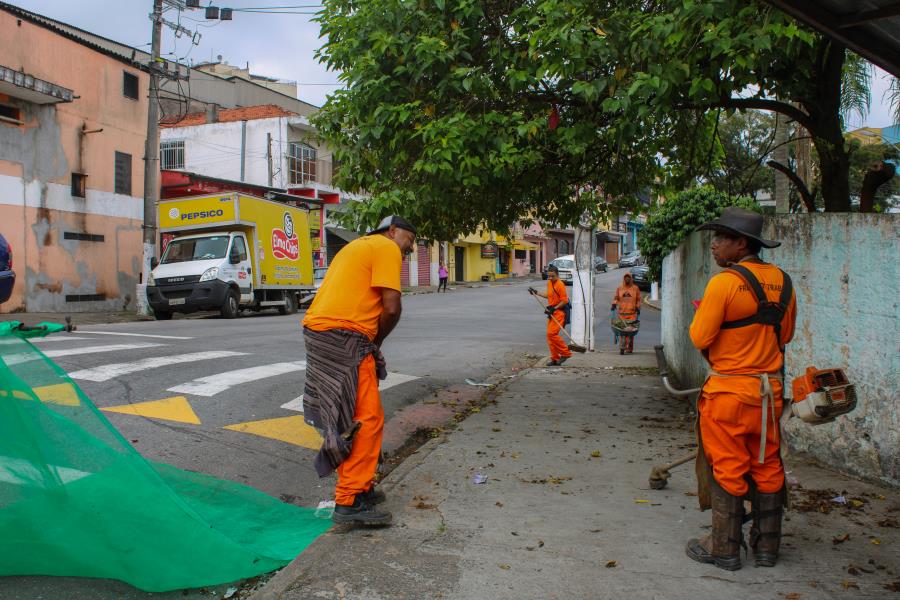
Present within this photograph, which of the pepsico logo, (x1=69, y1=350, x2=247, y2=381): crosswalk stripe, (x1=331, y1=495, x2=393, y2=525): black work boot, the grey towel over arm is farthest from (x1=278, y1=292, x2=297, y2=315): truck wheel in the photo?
(x1=331, y1=495, x2=393, y2=525): black work boot

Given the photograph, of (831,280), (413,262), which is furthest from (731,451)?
(413,262)

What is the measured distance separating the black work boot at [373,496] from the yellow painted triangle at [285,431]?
177 cm

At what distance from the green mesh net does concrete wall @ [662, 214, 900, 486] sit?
→ 13.2ft


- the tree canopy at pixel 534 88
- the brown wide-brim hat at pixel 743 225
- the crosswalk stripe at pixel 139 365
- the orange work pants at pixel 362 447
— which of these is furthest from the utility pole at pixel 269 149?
the brown wide-brim hat at pixel 743 225

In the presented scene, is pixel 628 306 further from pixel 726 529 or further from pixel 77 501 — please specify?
pixel 77 501

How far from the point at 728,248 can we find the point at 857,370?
6.42 ft

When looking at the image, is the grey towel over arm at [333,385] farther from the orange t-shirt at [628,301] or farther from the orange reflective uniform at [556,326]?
the orange t-shirt at [628,301]

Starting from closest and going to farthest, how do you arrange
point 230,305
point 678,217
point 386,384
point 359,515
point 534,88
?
point 359,515
point 534,88
point 386,384
point 678,217
point 230,305

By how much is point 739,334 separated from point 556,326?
8.48m

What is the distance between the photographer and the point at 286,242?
2291 centimetres

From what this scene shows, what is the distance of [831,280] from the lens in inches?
213

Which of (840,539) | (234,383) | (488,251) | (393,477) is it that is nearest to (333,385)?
(393,477)

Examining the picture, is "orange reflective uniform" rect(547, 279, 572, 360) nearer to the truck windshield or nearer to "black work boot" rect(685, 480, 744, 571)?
"black work boot" rect(685, 480, 744, 571)

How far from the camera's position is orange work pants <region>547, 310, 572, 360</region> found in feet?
39.6
